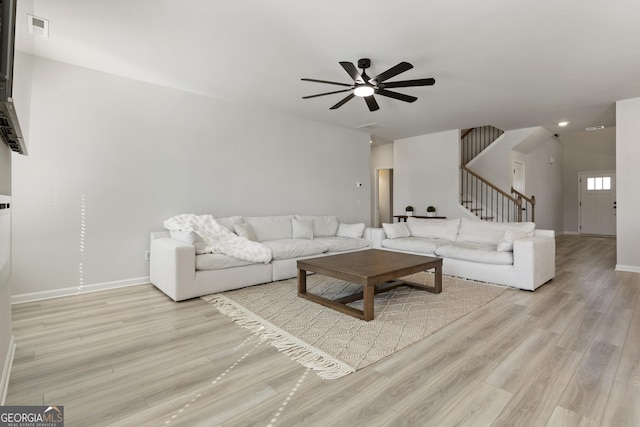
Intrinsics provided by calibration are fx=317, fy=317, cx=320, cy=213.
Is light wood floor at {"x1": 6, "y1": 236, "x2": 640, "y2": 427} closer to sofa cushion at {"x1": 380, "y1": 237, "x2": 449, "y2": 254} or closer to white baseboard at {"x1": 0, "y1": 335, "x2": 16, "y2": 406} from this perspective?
white baseboard at {"x1": 0, "y1": 335, "x2": 16, "y2": 406}

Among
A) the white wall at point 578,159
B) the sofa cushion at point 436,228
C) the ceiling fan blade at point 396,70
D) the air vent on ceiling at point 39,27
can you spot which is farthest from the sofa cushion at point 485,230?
the white wall at point 578,159

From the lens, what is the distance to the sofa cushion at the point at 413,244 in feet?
15.9

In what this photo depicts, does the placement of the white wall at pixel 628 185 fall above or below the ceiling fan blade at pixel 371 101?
below

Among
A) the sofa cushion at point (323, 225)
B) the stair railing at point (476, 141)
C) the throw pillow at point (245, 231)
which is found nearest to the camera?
the throw pillow at point (245, 231)

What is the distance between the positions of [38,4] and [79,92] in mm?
1305

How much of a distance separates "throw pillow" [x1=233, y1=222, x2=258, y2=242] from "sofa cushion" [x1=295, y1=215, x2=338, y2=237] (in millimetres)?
1063

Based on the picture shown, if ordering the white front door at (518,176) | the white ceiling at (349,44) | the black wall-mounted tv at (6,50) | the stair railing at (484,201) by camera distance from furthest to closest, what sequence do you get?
the white front door at (518,176) → the stair railing at (484,201) → the white ceiling at (349,44) → the black wall-mounted tv at (6,50)

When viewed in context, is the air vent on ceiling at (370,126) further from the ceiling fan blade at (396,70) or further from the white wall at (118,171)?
the ceiling fan blade at (396,70)

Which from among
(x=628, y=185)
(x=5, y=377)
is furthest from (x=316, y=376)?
(x=628, y=185)

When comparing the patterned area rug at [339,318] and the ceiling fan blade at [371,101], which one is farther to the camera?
the ceiling fan blade at [371,101]

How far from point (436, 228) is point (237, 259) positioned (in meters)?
3.40

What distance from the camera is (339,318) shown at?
115 inches

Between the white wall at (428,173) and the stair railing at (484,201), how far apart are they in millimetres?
379

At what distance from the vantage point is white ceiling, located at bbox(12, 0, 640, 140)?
2600mm
